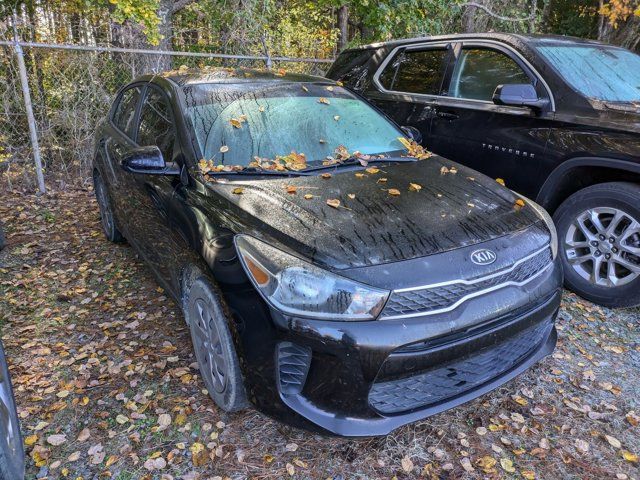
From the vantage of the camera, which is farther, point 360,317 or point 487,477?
point 487,477

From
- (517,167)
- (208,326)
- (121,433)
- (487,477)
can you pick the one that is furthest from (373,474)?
(517,167)

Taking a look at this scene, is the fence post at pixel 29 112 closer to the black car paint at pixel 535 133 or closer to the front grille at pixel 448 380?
the black car paint at pixel 535 133

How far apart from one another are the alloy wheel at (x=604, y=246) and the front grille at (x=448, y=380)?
1.45m

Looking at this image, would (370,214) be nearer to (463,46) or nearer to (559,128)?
(559,128)

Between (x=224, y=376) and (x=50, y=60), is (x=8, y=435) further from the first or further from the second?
(x=50, y=60)

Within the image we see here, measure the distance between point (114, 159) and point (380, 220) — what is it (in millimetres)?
2596

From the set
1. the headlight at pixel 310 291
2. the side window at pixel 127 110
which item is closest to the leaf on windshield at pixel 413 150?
the headlight at pixel 310 291

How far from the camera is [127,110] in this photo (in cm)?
393

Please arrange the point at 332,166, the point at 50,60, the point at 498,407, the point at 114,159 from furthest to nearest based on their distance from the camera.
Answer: the point at 50,60
the point at 114,159
the point at 332,166
the point at 498,407

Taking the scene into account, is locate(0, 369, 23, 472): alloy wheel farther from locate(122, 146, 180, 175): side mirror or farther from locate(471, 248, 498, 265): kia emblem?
locate(471, 248, 498, 265): kia emblem

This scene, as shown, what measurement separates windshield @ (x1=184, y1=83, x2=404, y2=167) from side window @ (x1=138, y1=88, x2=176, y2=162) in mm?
194

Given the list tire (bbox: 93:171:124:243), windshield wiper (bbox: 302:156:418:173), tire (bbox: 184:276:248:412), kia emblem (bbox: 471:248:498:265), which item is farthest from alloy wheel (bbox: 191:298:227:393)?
tire (bbox: 93:171:124:243)

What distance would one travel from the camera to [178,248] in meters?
2.69

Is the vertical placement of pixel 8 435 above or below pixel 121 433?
above
